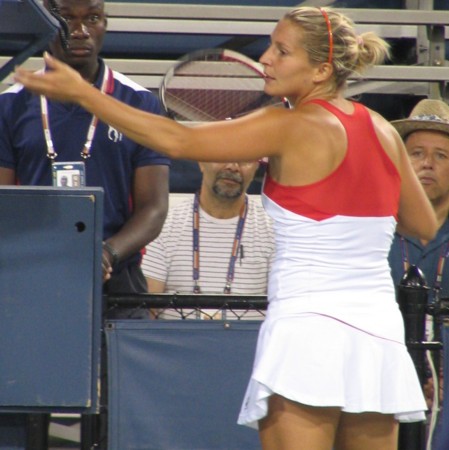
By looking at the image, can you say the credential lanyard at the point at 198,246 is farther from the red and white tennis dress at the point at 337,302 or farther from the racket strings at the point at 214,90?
the red and white tennis dress at the point at 337,302

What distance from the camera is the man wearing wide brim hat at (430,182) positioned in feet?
12.9

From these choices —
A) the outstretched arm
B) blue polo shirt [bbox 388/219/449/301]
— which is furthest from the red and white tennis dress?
blue polo shirt [bbox 388/219/449/301]

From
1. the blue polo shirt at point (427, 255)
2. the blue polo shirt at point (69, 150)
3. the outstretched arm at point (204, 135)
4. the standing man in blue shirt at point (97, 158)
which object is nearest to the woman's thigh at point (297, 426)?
the outstretched arm at point (204, 135)

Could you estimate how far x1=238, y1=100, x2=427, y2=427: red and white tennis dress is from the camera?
2.38 metres

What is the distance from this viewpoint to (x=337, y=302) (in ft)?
7.91

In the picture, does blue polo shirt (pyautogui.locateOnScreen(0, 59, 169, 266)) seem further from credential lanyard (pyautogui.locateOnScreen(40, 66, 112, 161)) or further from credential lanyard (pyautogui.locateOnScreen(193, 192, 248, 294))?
credential lanyard (pyautogui.locateOnScreen(193, 192, 248, 294))

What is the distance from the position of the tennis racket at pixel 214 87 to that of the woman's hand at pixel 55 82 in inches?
84.8

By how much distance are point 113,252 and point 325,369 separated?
0.93 meters

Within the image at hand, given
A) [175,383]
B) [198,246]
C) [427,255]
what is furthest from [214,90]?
[175,383]

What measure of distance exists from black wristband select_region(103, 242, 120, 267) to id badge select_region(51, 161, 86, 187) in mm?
207

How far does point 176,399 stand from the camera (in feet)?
10.4

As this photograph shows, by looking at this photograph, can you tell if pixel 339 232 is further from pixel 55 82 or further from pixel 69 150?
pixel 69 150

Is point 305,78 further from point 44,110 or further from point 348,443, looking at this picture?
point 44,110

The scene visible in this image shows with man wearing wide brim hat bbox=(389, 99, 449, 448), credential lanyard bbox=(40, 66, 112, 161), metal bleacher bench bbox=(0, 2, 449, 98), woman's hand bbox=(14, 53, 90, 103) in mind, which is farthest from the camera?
metal bleacher bench bbox=(0, 2, 449, 98)
